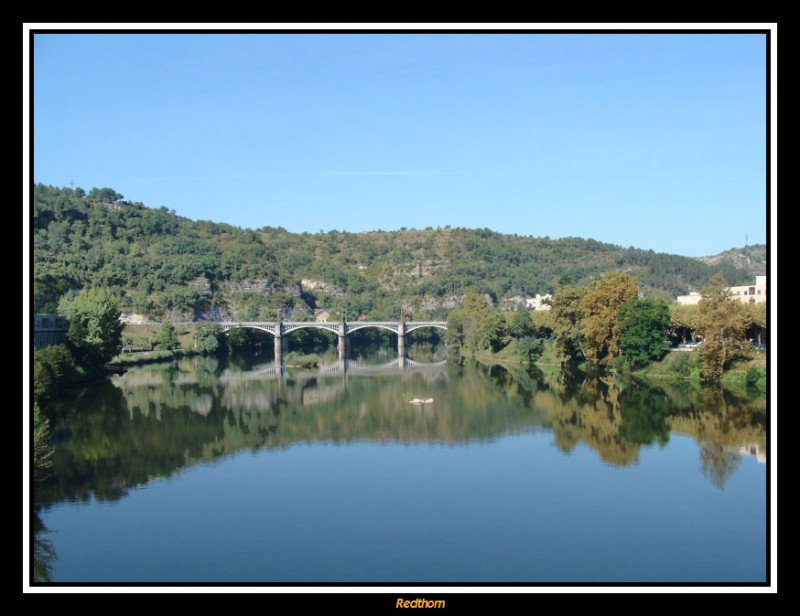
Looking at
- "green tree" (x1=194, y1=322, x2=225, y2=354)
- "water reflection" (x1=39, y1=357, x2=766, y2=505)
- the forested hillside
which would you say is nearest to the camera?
"water reflection" (x1=39, y1=357, x2=766, y2=505)

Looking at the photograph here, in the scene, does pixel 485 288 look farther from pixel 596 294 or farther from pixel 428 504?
pixel 428 504

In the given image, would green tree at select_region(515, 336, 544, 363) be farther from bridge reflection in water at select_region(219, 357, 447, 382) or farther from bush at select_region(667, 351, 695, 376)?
bush at select_region(667, 351, 695, 376)

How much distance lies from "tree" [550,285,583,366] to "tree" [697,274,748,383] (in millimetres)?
9678

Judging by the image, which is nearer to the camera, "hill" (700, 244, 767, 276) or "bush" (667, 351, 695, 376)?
"bush" (667, 351, 695, 376)

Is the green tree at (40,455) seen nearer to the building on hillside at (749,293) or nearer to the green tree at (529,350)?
the green tree at (529,350)

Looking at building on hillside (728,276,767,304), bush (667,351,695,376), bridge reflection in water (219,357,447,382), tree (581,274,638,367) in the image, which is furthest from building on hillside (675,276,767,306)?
bridge reflection in water (219,357,447,382)

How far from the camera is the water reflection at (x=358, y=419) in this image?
894 inches

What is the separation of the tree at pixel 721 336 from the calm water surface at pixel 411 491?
2.47 m

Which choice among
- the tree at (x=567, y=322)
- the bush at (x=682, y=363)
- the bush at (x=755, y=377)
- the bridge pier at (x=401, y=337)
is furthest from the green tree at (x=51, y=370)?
the bridge pier at (x=401, y=337)

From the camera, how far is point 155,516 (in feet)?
57.9

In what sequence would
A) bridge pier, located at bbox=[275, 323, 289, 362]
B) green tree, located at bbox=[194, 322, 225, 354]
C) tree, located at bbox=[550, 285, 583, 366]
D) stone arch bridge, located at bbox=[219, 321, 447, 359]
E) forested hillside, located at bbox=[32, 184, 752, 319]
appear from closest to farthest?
1. tree, located at bbox=[550, 285, 583, 366]
2. green tree, located at bbox=[194, 322, 225, 354]
3. bridge pier, located at bbox=[275, 323, 289, 362]
4. stone arch bridge, located at bbox=[219, 321, 447, 359]
5. forested hillside, located at bbox=[32, 184, 752, 319]

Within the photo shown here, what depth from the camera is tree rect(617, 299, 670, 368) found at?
3994cm
